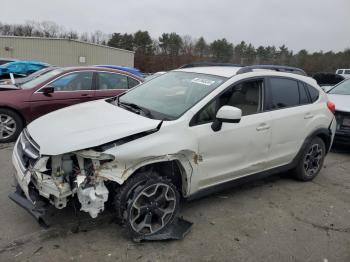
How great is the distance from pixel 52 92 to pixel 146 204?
444cm

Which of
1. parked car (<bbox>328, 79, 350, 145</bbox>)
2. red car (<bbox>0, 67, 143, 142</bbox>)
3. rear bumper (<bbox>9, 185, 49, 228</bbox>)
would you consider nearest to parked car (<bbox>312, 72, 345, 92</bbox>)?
parked car (<bbox>328, 79, 350, 145</bbox>)

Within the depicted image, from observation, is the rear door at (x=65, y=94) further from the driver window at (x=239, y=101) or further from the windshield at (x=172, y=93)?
the driver window at (x=239, y=101)

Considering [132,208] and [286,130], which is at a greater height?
[286,130]

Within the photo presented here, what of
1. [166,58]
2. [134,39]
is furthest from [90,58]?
[134,39]

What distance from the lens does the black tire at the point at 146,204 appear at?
316 centimetres

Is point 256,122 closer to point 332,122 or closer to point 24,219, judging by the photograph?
point 332,122

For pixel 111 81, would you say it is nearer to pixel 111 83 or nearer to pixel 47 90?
pixel 111 83

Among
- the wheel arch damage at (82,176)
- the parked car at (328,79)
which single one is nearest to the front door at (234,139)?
the wheel arch damage at (82,176)

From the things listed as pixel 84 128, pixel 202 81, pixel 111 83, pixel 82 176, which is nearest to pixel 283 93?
pixel 202 81

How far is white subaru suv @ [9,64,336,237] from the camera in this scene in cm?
302

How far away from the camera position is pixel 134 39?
6269 centimetres

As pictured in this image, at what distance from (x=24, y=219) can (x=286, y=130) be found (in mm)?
3344

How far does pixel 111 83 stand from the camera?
774cm

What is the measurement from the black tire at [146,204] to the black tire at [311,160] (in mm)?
2434
